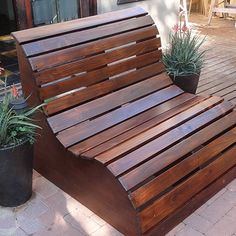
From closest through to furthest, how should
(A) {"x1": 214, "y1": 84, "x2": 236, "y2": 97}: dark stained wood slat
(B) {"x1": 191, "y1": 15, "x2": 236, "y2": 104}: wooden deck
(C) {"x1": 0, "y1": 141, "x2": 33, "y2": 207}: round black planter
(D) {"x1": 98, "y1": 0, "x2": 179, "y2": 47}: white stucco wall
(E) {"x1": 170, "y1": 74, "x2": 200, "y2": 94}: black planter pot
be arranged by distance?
1. (C) {"x1": 0, "y1": 141, "x2": 33, "y2": 207}: round black planter
2. (E) {"x1": 170, "y1": 74, "x2": 200, "y2": 94}: black planter pot
3. (A) {"x1": 214, "y1": 84, "x2": 236, "y2": 97}: dark stained wood slat
4. (B) {"x1": 191, "y1": 15, "x2": 236, "y2": 104}: wooden deck
5. (D) {"x1": 98, "y1": 0, "x2": 179, "y2": 47}: white stucco wall

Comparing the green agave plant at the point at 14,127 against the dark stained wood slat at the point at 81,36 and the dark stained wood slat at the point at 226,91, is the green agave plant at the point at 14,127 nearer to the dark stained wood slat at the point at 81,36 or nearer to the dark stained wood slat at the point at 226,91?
the dark stained wood slat at the point at 81,36

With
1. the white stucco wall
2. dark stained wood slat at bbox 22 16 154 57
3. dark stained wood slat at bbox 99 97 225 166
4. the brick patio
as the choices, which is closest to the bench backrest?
dark stained wood slat at bbox 22 16 154 57

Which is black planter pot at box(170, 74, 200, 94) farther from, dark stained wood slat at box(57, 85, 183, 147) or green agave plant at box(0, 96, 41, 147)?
green agave plant at box(0, 96, 41, 147)

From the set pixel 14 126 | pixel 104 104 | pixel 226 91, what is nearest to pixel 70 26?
pixel 104 104

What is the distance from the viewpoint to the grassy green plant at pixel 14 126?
6.94 ft

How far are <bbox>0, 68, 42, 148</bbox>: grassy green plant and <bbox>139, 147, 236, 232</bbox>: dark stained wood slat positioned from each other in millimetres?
802

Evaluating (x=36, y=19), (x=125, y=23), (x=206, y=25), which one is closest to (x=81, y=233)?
(x=125, y=23)

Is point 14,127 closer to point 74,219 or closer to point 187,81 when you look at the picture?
point 74,219

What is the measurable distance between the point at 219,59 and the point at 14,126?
359 centimetres

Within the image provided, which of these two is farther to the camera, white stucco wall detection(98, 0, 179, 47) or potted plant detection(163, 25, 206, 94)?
white stucco wall detection(98, 0, 179, 47)

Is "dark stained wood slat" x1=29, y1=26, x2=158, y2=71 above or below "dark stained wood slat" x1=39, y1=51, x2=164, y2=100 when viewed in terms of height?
above

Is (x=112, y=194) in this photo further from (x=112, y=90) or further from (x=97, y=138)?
(x=112, y=90)

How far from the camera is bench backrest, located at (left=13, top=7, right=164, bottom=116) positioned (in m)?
2.27

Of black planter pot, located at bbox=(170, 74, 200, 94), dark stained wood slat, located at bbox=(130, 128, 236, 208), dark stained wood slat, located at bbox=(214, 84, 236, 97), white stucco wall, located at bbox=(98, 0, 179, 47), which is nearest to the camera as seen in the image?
dark stained wood slat, located at bbox=(130, 128, 236, 208)
